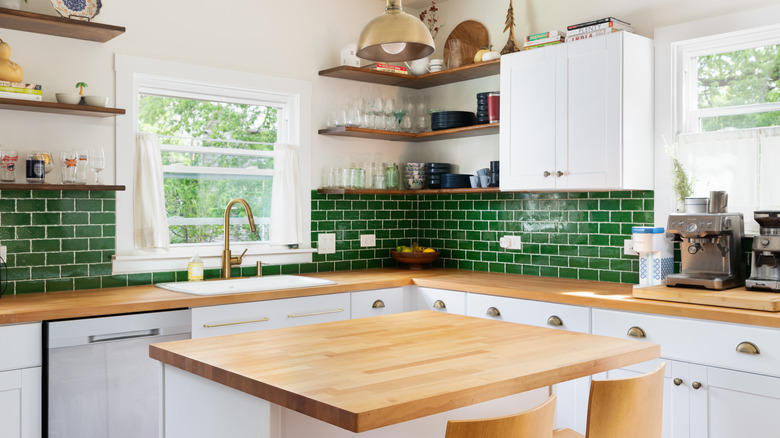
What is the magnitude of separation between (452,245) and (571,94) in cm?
166

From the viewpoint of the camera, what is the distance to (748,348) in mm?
2840

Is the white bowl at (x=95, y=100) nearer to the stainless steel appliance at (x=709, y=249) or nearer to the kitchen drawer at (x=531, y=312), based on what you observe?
the kitchen drawer at (x=531, y=312)

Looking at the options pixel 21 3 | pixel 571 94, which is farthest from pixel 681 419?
pixel 21 3

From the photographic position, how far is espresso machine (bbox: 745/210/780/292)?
10.4 feet

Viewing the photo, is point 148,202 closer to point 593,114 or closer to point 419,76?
point 419,76

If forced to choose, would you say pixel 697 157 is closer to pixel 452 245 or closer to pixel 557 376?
pixel 452 245

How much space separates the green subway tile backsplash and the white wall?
0.28 meters

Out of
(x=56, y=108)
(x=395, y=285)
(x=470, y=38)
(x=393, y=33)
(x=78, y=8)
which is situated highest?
(x=470, y=38)

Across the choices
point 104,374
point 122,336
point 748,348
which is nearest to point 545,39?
point 748,348

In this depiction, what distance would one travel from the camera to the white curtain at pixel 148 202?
12.9 ft

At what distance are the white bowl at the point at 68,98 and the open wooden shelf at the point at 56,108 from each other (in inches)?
1.6

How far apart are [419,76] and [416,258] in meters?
1.31

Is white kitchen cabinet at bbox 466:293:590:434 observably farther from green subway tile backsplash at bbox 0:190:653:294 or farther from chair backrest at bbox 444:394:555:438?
chair backrest at bbox 444:394:555:438

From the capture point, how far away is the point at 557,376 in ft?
6.09
